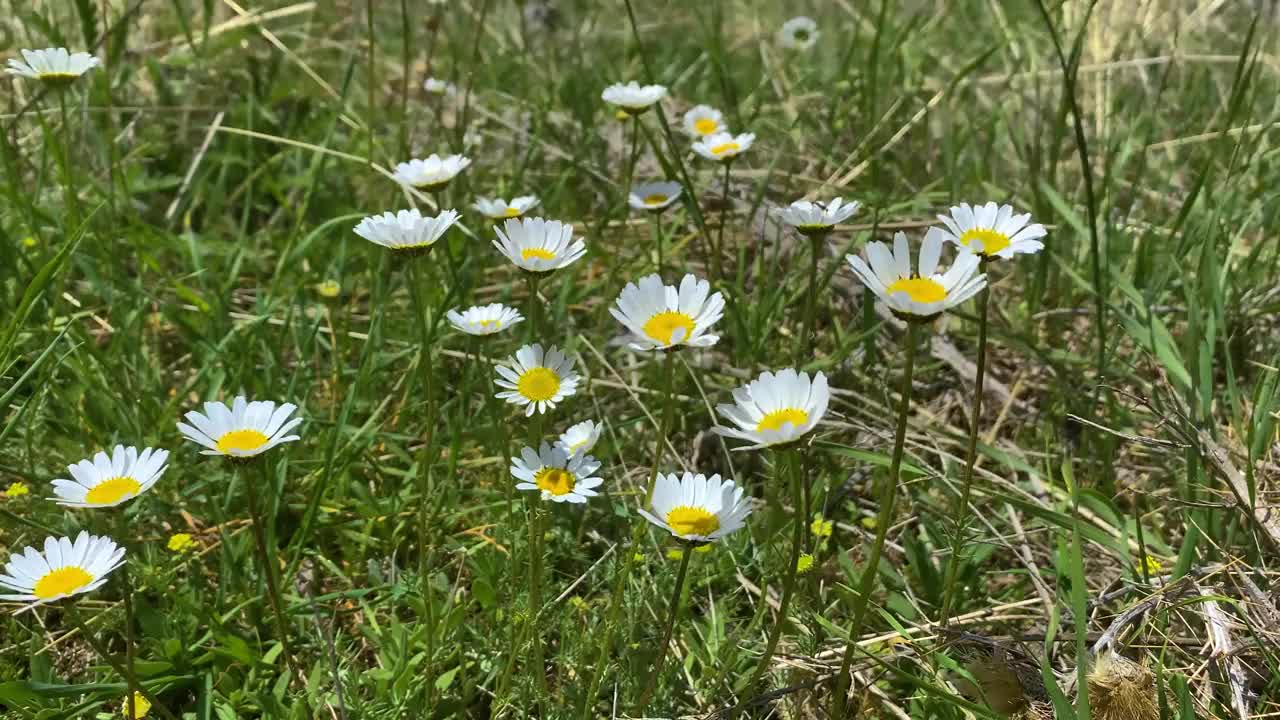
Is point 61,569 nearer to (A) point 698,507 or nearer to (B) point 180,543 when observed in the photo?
(B) point 180,543

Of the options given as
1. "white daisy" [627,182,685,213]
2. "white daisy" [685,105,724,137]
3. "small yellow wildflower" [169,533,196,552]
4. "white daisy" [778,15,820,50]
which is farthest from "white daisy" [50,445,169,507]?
"white daisy" [778,15,820,50]

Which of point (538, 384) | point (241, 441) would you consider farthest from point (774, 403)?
point (241, 441)

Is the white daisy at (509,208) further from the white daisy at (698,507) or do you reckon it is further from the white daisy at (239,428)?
the white daisy at (698,507)

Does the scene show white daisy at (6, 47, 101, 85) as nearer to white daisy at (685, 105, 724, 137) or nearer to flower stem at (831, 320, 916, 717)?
white daisy at (685, 105, 724, 137)

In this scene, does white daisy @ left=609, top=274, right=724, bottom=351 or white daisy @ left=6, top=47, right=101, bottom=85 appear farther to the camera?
white daisy @ left=6, top=47, right=101, bottom=85

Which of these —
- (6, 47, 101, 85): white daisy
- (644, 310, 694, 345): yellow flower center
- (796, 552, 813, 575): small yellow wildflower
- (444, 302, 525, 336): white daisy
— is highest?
(6, 47, 101, 85): white daisy

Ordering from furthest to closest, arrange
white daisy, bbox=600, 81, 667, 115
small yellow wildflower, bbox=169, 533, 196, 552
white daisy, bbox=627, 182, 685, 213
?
1. white daisy, bbox=627, 182, 685, 213
2. white daisy, bbox=600, 81, 667, 115
3. small yellow wildflower, bbox=169, 533, 196, 552
